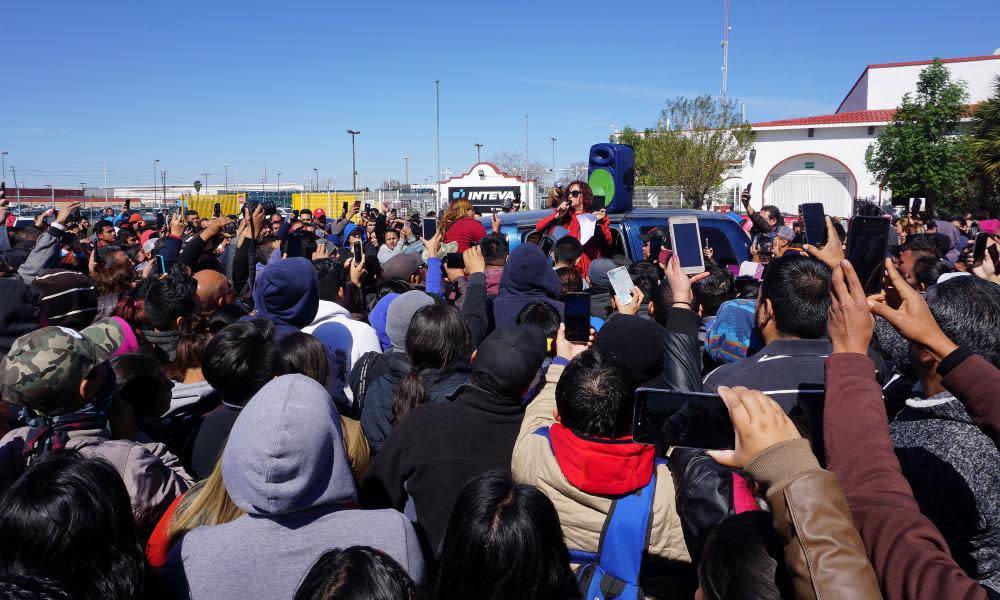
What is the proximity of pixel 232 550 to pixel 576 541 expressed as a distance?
108 centimetres

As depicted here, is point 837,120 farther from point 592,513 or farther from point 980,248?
point 592,513

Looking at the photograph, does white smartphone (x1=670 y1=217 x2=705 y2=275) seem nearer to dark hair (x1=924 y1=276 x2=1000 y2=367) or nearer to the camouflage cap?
dark hair (x1=924 y1=276 x2=1000 y2=367)

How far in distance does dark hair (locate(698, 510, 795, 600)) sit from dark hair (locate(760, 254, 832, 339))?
1529 mm

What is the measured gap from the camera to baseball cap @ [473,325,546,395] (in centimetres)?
293

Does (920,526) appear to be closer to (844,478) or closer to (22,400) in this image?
(844,478)

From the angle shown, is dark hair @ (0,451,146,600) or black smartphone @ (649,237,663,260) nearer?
dark hair @ (0,451,146,600)

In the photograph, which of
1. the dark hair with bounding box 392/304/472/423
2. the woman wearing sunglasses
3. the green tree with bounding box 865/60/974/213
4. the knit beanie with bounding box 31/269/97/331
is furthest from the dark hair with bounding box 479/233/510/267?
the green tree with bounding box 865/60/974/213

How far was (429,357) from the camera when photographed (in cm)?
366

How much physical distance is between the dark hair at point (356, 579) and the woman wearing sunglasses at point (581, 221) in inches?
236

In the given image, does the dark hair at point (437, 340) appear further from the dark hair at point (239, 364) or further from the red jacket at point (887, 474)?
the red jacket at point (887, 474)

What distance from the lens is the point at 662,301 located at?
4715mm

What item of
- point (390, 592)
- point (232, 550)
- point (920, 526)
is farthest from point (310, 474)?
point (920, 526)

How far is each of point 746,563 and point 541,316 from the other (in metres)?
3.16

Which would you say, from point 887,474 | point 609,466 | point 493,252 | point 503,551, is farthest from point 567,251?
point 887,474
